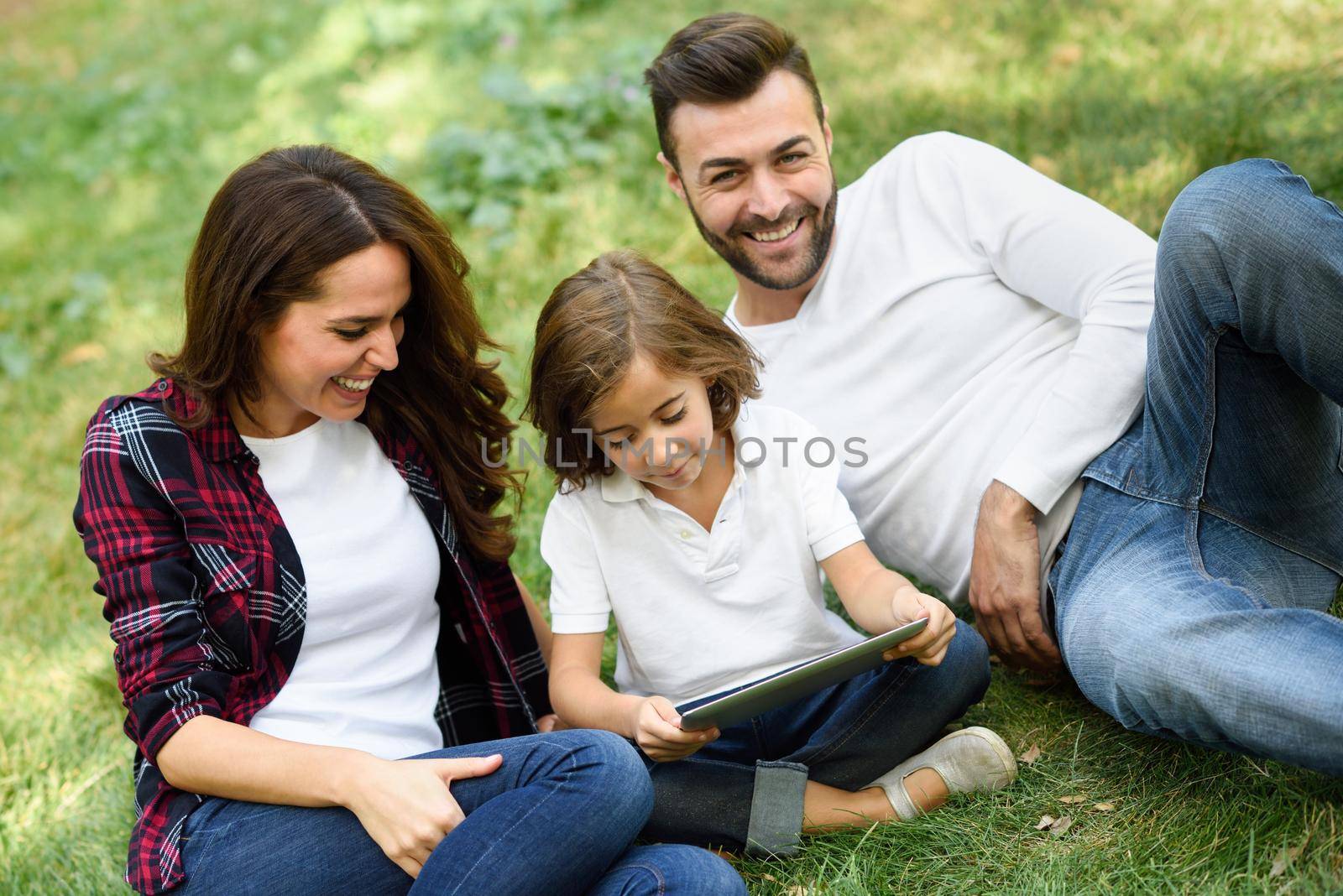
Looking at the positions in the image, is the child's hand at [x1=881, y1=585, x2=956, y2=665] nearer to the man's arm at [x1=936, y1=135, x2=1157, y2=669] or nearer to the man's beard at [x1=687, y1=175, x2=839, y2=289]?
the man's arm at [x1=936, y1=135, x2=1157, y2=669]

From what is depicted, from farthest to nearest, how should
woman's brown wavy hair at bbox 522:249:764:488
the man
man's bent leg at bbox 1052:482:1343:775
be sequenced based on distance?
woman's brown wavy hair at bbox 522:249:764:488, the man, man's bent leg at bbox 1052:482:1343:775

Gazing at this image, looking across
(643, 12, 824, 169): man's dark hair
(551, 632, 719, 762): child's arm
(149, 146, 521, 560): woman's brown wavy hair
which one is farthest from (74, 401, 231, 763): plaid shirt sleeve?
(643, 12, 824, 169): man's dark hair

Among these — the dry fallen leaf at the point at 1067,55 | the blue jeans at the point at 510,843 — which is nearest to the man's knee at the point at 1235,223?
the blue jeans at the point at 510,843

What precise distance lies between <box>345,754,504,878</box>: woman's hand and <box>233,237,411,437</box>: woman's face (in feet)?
2.33

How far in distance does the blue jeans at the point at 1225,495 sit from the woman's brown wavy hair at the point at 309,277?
1.33 metres

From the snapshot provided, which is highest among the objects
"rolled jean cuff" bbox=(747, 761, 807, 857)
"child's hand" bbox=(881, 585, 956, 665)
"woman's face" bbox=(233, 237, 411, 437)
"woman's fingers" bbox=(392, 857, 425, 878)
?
"woman's face" bbox=(233, 237, 411, 437)

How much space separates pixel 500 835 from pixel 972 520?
3.96ft

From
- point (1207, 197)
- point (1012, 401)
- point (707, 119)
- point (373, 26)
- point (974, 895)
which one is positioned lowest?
point (974, 895)

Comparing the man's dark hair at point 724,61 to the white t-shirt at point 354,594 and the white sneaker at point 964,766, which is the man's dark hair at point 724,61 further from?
the white sneaker at point 964,766

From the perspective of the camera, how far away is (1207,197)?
2.07 m

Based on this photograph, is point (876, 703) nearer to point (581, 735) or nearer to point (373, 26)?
point (581, 735)

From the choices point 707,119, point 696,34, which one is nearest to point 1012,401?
point 707,119

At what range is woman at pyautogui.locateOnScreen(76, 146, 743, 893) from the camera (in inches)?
78.5

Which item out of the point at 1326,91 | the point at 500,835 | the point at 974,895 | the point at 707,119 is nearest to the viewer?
the point at 500,835
